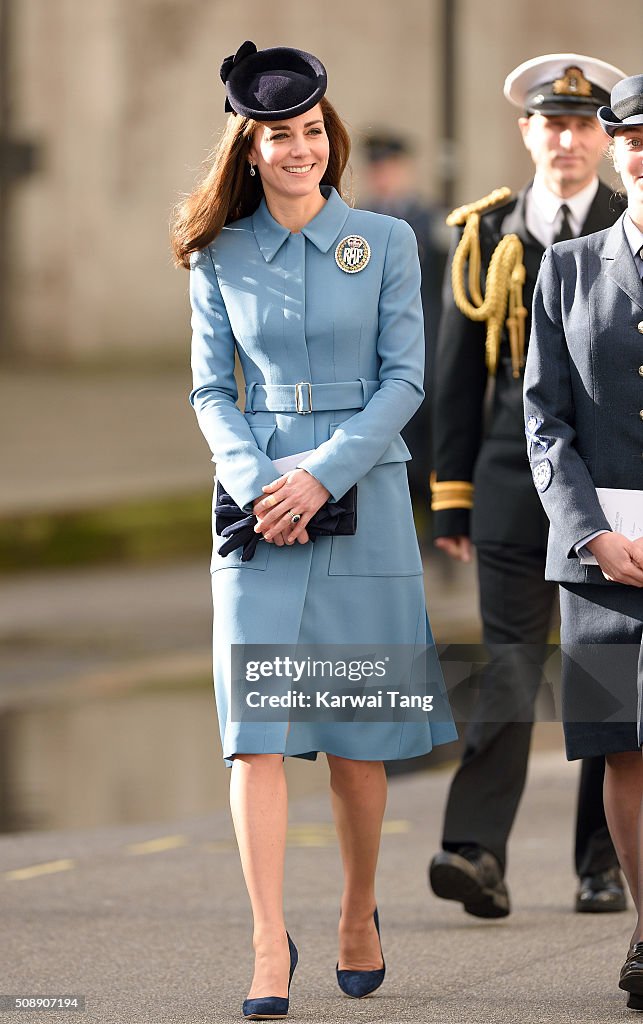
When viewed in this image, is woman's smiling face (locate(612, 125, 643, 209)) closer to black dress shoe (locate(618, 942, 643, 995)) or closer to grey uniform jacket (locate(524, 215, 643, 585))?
grey uniform jacket (locate(524, 215, 643, 585))

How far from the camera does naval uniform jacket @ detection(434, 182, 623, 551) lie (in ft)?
18.0

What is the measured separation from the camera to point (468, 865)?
5465 mm

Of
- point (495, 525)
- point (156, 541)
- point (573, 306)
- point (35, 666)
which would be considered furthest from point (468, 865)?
point (156, 541)

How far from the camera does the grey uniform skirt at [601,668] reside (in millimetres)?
4520

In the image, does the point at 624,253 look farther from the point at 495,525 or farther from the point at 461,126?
the point at 461,126

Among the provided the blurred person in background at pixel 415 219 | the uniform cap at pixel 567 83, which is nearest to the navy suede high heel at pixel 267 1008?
the uniform cap at pixel 567 83

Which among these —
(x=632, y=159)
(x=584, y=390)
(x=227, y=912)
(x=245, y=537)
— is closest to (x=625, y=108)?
(x=632, y=159)

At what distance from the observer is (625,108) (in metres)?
4.51

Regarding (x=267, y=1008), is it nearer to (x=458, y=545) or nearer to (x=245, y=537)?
(x=245, y=537)

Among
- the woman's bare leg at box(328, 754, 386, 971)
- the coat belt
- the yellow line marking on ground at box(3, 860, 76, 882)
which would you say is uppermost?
the coat belt

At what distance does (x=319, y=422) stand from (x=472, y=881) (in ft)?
4.85

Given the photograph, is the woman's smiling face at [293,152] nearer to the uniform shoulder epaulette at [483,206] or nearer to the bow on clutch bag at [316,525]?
the bow on clutch bag at [316,525]

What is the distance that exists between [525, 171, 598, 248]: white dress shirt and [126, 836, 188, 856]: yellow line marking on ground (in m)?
2.21

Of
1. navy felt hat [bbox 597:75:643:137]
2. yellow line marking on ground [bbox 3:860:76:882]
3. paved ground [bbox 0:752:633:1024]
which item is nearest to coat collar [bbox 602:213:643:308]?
navy felt hat [bbox 597:75:643:137]
